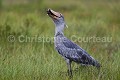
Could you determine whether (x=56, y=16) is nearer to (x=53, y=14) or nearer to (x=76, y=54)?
(x=53, y=14)

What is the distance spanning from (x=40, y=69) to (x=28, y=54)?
42.6 inches

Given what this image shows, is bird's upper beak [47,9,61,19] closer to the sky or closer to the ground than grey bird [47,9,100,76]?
closer to the sky

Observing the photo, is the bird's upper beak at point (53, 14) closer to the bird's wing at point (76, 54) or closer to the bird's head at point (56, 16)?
the bird's head at point (56, 16)

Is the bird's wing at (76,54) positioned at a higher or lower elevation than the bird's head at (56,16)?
lower

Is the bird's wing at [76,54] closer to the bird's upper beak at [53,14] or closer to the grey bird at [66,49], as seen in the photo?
the grey bird at [66,49]

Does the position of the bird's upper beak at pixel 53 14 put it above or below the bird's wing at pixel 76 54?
above

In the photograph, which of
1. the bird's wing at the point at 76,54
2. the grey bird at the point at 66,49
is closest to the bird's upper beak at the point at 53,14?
the grey bird at the point at 66,49

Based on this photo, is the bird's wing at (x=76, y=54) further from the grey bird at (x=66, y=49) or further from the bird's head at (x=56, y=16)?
the bird's head at (x=56, y=16)

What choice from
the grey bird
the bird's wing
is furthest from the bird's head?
the bird's wing

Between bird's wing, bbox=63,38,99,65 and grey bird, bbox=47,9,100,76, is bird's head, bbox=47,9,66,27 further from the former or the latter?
bird's wing, bbox=63,38,99,65

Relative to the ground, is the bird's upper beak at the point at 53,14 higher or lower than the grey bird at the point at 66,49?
higher

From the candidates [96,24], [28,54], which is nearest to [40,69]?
[28,54]

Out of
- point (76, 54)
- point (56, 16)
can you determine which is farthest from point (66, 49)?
point (56, 16)

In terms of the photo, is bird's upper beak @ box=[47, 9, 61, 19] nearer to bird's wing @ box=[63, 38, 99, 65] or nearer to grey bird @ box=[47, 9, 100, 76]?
grey bird @ box=[47, 9, 100, 76]
